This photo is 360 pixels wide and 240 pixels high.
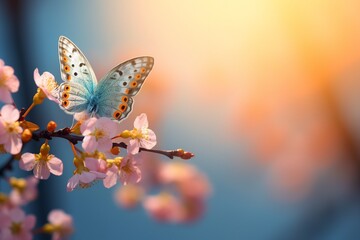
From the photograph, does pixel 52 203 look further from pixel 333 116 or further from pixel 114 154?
pixel 333 116

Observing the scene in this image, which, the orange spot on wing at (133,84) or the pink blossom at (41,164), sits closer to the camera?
the pink blossom at (41,164)

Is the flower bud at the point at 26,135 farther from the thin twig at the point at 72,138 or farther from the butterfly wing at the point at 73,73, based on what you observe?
the butterfly wing at the point at 73,73

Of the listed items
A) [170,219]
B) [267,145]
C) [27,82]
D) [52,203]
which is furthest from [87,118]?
[267,145]

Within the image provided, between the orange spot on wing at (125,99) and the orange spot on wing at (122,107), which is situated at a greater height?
the orange spot on wing at (125,99)

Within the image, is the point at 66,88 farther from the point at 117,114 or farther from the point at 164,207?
the point at 164,207

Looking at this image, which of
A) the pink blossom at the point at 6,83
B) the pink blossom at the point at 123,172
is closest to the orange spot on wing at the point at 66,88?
the pink blossom at the point at 6,83

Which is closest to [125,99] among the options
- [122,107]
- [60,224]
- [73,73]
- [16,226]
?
[122,107]
